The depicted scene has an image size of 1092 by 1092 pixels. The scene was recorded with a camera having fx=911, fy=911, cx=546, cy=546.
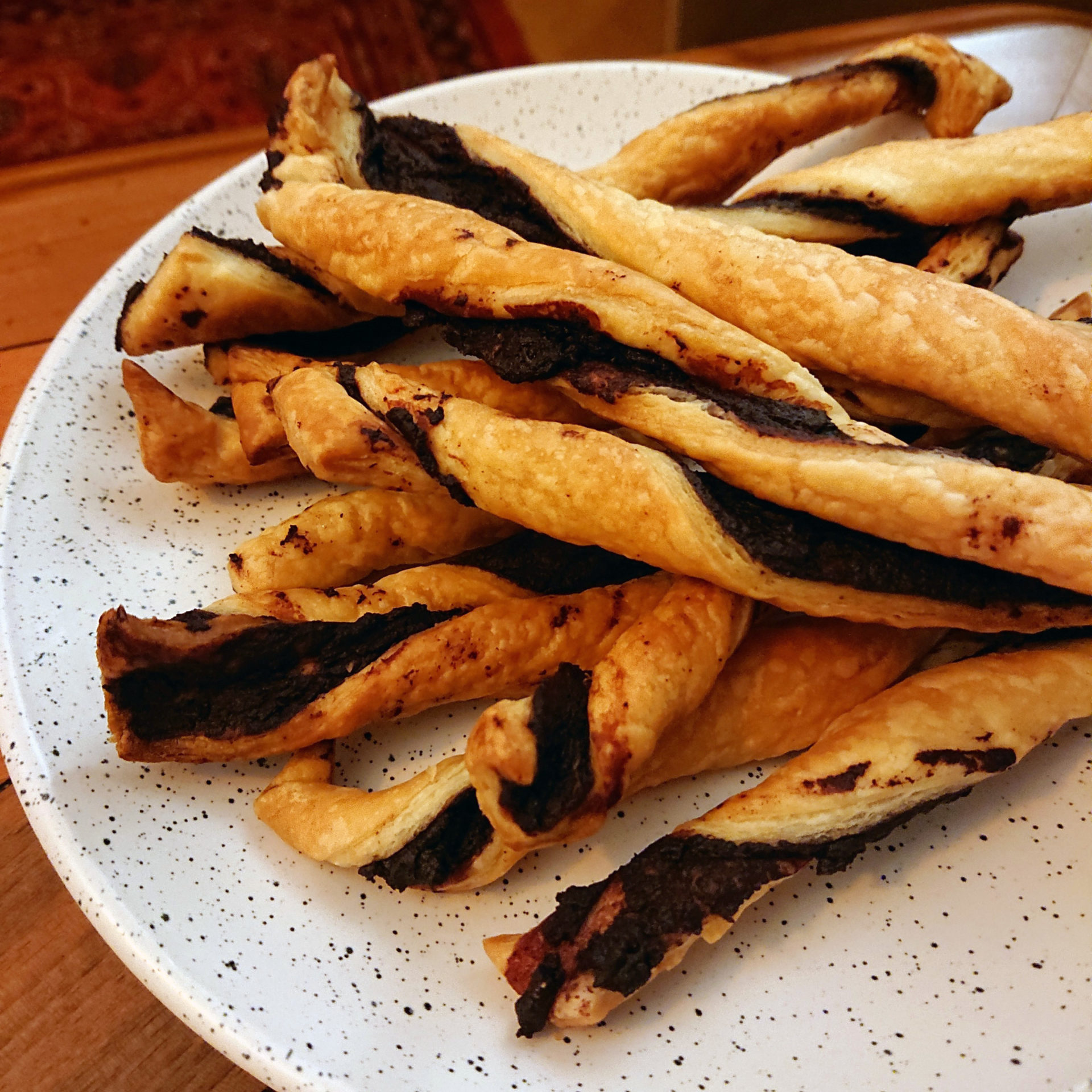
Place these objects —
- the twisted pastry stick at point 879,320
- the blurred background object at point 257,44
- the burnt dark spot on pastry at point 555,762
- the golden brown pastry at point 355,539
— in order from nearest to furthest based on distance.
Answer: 1. the burnt dark spot on pastry at point 555,762
2. the twisted pastry stick at point 879,320
3. the golden brown pastry at point 355,539
4. the blurred background object at point 257,44

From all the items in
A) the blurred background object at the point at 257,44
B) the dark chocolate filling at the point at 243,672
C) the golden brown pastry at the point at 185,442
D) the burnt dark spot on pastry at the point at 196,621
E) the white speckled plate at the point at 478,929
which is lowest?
the white speckled plate at the point at 478,929

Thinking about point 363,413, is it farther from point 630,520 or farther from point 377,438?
point 630,520

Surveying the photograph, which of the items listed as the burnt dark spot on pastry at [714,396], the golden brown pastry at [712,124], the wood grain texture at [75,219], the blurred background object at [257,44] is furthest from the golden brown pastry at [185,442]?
the blurred background object at [257,44]

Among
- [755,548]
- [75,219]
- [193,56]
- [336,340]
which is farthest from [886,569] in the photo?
[193,56]

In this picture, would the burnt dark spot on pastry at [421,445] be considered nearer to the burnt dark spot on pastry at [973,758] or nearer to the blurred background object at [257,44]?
the burnt dark spot on pastry at [973,758]

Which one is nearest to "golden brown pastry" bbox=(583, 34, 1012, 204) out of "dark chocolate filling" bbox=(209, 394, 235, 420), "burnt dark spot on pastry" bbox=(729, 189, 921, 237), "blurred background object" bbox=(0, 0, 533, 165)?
"burnt dark spot on pastry" bbox=(729, 189, 921, 237)

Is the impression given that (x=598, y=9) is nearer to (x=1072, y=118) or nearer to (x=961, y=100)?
(x=961, y=100)
